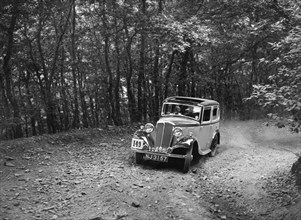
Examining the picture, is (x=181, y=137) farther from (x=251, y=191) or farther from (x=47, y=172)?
(x=47, y=172)

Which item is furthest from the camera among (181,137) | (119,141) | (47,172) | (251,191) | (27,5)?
(119,141)

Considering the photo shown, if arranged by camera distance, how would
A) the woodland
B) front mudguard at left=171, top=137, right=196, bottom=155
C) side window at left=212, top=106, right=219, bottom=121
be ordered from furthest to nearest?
side window at left=212, top=106, right=219, bottom=121 → the woodland → front mudguard at left=171, top=137, right=196, bottom=155

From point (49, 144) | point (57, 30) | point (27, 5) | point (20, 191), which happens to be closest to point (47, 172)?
point (20, 191)

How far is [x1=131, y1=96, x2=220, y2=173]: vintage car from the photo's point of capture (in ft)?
29.7

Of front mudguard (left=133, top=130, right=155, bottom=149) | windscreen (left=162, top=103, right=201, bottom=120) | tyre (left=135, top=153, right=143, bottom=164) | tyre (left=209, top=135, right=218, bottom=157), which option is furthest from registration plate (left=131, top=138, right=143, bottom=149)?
tyre (left=209, top=135, right=218, bottom=157)

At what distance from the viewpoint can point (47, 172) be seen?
829 centimetres

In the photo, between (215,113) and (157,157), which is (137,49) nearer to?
(215,113)

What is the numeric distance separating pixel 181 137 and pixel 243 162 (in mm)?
2451

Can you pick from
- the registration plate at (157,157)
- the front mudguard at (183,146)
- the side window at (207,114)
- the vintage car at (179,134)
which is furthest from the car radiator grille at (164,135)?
the side window at (207,114)

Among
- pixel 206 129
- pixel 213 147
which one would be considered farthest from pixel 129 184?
pixel 213 147

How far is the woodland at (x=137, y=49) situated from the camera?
37.1 feet

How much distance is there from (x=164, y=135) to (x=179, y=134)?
45 cm

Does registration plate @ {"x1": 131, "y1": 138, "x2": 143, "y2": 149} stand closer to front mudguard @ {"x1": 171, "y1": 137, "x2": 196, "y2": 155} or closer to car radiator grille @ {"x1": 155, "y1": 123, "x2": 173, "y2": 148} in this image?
car radiator grille @ {"x1": 155, "y1": 123, "x2": 173, "y2": 148}

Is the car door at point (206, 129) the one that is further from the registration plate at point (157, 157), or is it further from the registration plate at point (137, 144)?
the registration plate at point (137, 144)
